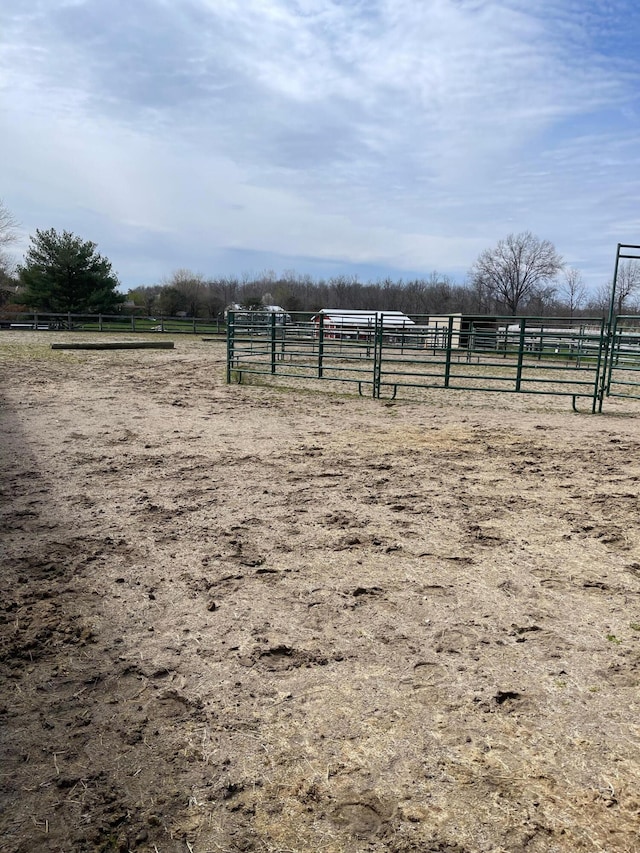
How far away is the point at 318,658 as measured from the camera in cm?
232

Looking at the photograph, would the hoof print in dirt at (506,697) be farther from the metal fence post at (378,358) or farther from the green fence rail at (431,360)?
the metal fence post at (378,358)

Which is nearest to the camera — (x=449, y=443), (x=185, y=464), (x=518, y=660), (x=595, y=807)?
(x=595, y=807)

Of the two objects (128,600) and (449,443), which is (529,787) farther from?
(449,443)

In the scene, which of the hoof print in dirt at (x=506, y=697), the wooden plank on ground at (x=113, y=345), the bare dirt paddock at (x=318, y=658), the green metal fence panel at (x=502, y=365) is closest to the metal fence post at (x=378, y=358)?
the green metal fence panel at (x=502, y=365)

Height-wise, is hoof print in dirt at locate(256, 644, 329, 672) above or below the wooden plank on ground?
below

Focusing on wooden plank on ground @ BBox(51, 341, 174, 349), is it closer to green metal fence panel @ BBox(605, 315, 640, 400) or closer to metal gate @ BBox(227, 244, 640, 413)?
metal gate @ BBox(227, 244, 640, 413)

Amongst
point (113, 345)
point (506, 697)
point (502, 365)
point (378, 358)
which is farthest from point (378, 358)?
point (113, 345)

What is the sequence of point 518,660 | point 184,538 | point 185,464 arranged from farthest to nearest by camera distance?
point 185,464 → point 184,538 → point 518,660

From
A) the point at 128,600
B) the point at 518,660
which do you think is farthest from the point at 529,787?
the point at 128,600

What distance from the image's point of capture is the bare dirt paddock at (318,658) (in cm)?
160

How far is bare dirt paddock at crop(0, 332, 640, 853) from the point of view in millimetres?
1604

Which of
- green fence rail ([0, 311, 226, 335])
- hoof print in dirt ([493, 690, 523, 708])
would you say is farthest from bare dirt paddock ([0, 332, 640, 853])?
green fence rail ([0, 311, 226, 335])

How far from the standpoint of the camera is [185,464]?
17.3ft

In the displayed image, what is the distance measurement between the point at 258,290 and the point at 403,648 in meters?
68.5
